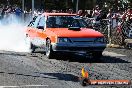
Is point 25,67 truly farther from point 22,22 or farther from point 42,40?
point 22,22

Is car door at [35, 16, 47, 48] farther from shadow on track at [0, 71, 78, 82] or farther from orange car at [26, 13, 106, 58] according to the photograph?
shadow on track at [0, 71, 78, 82]

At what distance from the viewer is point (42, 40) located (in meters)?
15.1

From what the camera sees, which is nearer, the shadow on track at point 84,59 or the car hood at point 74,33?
the car hood at point 74,33

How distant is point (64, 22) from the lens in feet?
49.8

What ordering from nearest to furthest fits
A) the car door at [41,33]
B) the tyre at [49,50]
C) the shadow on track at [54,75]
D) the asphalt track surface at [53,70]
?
the asphalt track surface at [53,70] → the shadow on track at [54,75] → the tyre at [49,50] → the car door at [41,33]

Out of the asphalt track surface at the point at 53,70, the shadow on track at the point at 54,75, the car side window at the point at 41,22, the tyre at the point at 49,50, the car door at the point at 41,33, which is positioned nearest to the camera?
the asphalt track surface at the point at 53,70

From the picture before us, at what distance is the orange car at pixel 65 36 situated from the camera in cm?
1373

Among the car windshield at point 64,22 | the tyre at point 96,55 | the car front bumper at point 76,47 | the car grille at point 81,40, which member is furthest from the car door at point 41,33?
the tyre at point 96,55

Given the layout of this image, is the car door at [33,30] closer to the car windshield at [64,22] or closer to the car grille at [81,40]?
the car windshield at [64,22]

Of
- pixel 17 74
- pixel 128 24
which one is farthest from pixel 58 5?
pixel 17 74

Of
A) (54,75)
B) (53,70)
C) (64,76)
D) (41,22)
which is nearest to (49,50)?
(41,22)

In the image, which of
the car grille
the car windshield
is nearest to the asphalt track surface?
the car grille

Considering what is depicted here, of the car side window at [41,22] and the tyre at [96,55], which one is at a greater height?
the car side window at [41,22]

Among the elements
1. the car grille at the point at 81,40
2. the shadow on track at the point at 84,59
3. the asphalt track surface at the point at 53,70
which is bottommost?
the shadow on track at the point at 84,59
